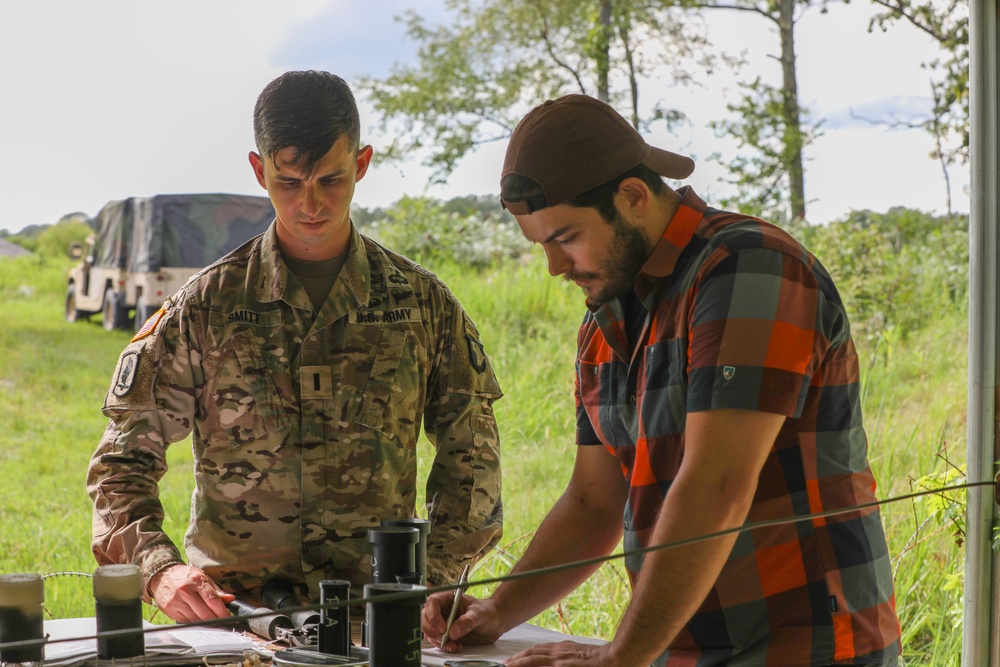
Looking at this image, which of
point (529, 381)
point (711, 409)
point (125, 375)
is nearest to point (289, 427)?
point (125, 375)

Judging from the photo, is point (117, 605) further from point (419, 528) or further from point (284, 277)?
point (284, 277)

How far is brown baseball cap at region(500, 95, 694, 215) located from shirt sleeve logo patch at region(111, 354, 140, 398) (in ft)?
2.87

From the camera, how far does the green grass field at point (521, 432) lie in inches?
155

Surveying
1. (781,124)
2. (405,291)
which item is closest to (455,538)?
(405,291)

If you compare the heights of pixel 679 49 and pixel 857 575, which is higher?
pixel 679 49

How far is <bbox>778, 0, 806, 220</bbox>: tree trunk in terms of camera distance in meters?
7.79

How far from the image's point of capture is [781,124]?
26.1ft

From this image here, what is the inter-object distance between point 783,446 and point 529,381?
495 centimetres

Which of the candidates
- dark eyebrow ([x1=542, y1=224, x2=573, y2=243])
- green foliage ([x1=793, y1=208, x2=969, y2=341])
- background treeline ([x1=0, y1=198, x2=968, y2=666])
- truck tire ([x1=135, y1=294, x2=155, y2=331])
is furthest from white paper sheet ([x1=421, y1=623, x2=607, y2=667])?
truck tire ([x1=135, y1=294, x2=155, y2=331])

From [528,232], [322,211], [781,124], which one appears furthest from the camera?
[781,124]

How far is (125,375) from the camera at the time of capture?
6.93 feet

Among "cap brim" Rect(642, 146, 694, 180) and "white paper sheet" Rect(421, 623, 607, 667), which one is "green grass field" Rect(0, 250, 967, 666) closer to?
"white paper sheet" Rect(421, 623, 607, 667)

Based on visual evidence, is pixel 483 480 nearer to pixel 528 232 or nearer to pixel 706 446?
pixel 528 232

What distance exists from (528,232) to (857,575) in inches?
29.4
